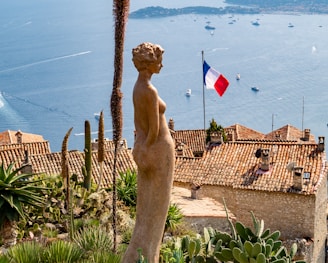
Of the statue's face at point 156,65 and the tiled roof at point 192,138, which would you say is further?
the tiled roof at point 192,138

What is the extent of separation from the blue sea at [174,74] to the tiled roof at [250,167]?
4601cm

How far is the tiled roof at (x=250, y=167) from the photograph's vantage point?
969 inches

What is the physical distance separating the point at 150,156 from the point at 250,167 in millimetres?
18656

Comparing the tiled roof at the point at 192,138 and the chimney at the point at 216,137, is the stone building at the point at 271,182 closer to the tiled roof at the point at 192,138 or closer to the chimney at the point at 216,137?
the chimney at the point at 216,137

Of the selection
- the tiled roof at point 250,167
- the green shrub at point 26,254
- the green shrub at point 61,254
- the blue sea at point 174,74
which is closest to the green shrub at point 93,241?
the green shrub at point 61,254

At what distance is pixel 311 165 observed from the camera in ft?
82.4

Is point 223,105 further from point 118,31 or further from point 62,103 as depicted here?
point 118,31

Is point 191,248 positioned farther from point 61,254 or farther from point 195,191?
point 195,191

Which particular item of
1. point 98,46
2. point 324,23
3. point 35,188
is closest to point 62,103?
point 98,46

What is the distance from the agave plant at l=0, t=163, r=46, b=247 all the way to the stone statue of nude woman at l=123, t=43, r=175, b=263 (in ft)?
16.6

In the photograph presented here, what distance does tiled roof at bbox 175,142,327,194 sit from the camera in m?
24.6

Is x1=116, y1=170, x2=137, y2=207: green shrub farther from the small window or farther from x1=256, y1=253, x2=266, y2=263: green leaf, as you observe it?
the small window

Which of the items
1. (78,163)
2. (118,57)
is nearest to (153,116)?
(118,57)

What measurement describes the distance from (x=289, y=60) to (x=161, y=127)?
387 feet
